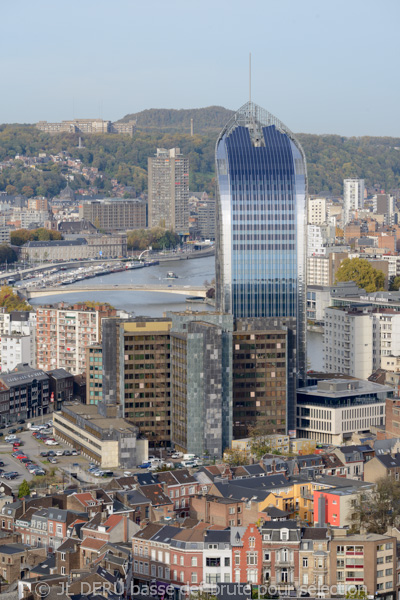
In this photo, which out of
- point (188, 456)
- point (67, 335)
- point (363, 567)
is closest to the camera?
point (363, 567)

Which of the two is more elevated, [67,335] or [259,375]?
[259,375]

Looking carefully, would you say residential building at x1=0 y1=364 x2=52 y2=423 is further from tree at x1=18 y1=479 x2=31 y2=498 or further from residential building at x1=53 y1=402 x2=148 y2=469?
tree at x1=18 y1=479 x2=31 y2=498

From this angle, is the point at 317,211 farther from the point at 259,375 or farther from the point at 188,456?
the point at 188,456

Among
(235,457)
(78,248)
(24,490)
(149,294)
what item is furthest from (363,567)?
(78,248)

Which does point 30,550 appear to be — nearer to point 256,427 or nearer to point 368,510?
point 368,510

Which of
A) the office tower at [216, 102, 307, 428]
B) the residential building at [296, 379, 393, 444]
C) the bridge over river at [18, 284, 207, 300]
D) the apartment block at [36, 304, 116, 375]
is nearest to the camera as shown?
the residential building at [296, 379, 393, 444]

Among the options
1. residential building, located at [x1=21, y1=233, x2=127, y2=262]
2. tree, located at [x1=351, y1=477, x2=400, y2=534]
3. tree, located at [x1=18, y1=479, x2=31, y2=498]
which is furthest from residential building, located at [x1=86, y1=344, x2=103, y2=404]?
residential building, located at [x1=21, y1=233, x2=127, y2=262]
